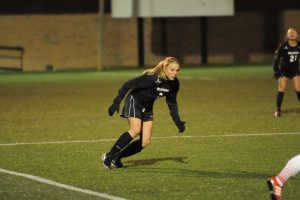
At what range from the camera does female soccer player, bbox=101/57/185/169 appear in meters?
11.4

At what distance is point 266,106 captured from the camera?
21.5m

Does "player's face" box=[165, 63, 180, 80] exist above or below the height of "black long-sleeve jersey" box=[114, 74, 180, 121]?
above

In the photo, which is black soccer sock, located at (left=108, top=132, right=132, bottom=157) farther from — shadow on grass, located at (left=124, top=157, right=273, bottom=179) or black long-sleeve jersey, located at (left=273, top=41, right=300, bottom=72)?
black long-sleeve jersey, located at (left=273, top=41, right=300, bottom=72)

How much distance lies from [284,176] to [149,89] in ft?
11.6

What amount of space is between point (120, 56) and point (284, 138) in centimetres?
3016

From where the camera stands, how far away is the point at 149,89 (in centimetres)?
1159

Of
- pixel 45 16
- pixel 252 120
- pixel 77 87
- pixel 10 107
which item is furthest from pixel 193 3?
pixel 252 120

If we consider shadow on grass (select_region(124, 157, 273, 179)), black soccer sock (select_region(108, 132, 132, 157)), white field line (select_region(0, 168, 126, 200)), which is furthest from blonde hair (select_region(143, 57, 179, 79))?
white field line (select_region(0, 168, 126, 200))

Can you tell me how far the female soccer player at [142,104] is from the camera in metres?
11.4

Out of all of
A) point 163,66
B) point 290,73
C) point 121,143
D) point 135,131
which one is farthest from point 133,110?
point 290,73

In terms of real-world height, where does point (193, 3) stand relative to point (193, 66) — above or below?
above

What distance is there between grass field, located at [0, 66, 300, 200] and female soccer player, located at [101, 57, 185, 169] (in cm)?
28

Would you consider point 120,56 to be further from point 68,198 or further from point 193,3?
point 68,198

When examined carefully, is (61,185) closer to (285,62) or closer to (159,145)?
(159,145)
